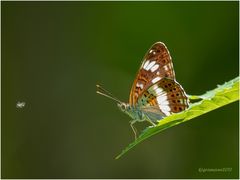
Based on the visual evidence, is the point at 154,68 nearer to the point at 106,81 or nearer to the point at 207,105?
the point at 207,105

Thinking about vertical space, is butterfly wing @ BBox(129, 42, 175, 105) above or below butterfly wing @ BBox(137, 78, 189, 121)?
above

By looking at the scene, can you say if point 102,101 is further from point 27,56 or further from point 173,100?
point 173,100

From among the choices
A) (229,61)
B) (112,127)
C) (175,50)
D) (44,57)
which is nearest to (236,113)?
(229,61)

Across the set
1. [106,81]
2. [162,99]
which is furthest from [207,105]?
[106,81]

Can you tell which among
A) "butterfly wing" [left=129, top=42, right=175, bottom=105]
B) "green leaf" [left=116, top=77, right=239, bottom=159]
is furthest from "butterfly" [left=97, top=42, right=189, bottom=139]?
"green leaf" [left=116, top=77, right=239, bottom=159]

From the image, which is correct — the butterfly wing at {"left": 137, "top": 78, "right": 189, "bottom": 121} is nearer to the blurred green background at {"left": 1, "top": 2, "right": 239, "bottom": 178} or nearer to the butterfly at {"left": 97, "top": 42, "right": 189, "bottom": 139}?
the butterfly at {"left": 97, "top": 42, "right": 189, "bottom": 139}

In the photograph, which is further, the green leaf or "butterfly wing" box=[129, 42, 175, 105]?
"butterfly wing" box=[129, 42, 175, 105]

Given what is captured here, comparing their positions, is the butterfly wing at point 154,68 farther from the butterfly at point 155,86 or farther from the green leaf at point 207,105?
the green leaf at point 207,105

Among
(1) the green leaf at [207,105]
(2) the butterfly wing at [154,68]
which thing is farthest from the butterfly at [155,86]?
(1) the green leaf at [207,105]
